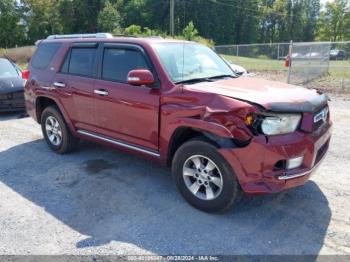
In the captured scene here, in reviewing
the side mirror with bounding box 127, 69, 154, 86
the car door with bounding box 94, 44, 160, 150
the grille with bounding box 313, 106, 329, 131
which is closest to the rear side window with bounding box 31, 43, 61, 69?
the car door with bounding box 94, 44, 160, 150

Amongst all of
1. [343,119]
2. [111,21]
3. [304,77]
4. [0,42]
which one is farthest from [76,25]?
[343,119]

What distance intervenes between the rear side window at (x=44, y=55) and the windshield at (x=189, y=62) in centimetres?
221

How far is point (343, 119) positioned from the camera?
783cm

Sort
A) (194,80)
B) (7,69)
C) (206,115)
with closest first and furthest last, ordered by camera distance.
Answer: (206,115) → (194,80) → (7,69)

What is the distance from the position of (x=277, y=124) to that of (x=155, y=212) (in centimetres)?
164

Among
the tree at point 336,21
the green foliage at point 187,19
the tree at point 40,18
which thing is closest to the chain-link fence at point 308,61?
the green foliage at point 187,19

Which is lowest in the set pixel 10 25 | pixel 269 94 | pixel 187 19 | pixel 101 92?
pixel 101 92

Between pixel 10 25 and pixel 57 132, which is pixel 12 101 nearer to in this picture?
pixel 57 132

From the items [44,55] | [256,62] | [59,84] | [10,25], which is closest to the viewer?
[59,84]

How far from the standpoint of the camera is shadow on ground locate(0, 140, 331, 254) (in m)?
3.38

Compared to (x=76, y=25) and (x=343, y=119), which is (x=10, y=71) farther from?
(x=76, y=25)

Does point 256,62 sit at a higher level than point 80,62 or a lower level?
lower

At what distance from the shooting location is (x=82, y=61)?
5285 millimetres

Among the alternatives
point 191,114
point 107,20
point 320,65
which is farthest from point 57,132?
point 107,20
